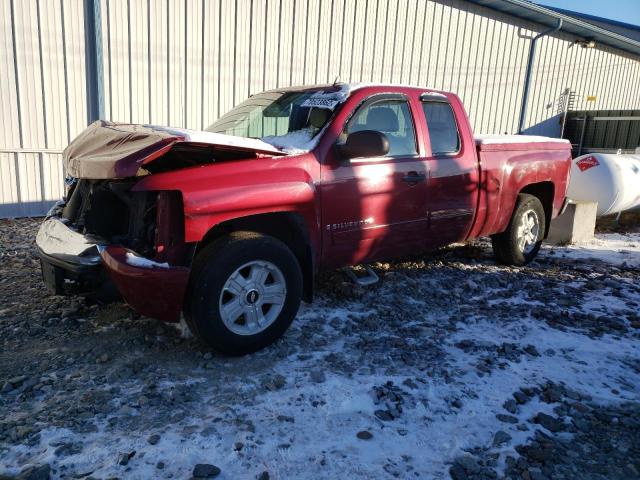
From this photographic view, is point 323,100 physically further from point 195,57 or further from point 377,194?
point 195,57

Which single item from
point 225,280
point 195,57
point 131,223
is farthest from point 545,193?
point 195,57

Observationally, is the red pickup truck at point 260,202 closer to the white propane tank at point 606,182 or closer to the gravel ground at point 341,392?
the gravel ground at point 341,392

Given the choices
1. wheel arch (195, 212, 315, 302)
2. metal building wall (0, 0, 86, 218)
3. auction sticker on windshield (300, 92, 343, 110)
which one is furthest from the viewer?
metal building wall (0, 0, 86, 218)

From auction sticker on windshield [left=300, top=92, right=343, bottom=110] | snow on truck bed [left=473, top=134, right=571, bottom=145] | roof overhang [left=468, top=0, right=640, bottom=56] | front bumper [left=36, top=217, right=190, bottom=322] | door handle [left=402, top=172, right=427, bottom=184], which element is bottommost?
front bumper [left=36, top=217, right=190, bottom=322]

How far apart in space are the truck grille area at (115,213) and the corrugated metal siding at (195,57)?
4.60 meters

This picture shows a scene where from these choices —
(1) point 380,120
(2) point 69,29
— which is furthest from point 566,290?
(2) point 69,29

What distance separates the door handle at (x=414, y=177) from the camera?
4.24 meters

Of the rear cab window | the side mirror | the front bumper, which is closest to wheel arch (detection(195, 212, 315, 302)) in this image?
the front bumper

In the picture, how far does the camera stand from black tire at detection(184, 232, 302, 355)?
317 centimetres

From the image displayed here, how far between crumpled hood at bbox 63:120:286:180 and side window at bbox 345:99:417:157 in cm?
105

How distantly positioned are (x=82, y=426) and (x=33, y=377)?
2.32 ft

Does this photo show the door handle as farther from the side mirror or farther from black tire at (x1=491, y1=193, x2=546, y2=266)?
black tire at (x1=491, y1=193, x2=546, y2=266)

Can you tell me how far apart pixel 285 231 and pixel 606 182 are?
7.58 m

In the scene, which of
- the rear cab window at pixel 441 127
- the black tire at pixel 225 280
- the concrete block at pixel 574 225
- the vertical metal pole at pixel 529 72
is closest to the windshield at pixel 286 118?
the black tire at pixel 225 280
